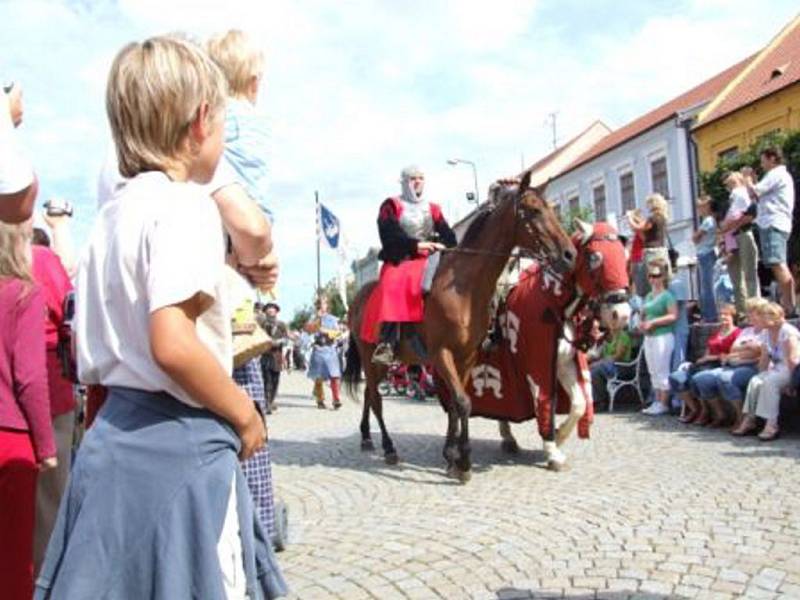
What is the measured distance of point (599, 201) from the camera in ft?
146

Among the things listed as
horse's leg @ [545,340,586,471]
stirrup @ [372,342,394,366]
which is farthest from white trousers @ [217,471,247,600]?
stirrup @ [372,342,394,366]

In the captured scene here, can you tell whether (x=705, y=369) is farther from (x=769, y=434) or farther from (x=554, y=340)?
(x=554, y=340)

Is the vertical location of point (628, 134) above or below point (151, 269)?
above

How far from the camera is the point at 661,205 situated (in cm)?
1066

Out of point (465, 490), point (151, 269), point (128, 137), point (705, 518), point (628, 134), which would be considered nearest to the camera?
point (151, 269)

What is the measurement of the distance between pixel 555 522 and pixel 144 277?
376 cm

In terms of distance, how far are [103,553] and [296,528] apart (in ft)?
11.7

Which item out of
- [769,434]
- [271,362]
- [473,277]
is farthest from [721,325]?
[271,362]

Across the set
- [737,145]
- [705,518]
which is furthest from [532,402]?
[737,145]

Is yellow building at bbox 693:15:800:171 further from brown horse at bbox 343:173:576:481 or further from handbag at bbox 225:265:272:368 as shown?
handbag at bbox 225:265:272:368

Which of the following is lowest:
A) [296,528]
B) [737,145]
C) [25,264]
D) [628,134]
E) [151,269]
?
[296,528]

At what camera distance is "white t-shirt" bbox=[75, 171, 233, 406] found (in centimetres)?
163

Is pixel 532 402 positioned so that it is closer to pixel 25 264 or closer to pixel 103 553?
pixel 25 264

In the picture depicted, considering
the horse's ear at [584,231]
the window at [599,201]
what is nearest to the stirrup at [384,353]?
the horse's ear at [584,231]
